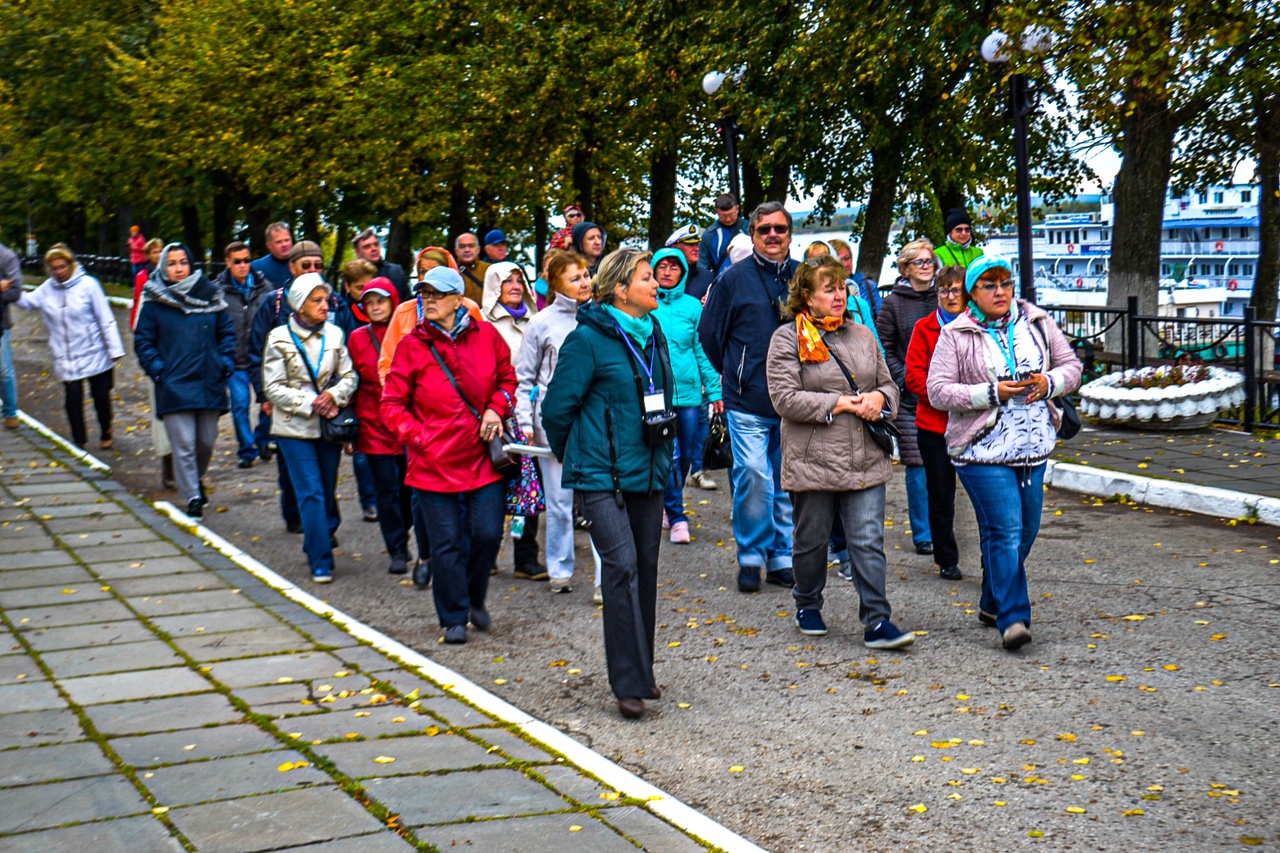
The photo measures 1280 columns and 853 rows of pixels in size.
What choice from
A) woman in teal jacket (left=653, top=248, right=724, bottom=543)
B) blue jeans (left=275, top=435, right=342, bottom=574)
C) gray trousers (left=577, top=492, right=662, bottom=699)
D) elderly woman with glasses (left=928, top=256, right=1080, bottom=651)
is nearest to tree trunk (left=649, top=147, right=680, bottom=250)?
woman in teal jacket (left=653, top=248, right=724, bottom=543)

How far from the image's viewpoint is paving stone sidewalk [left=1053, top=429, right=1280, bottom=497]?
1102cm

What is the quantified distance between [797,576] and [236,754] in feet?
9.94

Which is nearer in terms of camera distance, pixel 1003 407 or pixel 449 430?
pixel 1003 407

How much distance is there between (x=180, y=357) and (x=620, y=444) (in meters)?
5.34

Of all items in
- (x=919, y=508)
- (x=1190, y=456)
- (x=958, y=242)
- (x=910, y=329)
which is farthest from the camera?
(x=1190, y=456)

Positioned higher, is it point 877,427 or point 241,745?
point 877,427

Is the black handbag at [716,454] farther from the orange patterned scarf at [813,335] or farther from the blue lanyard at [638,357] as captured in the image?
the blue lanyard at [638,357]

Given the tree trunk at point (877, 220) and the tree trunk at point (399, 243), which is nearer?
the tree trunk at point (877, 220)

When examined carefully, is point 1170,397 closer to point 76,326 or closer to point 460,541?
point 460,541

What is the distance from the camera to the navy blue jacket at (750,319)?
27.2 feet

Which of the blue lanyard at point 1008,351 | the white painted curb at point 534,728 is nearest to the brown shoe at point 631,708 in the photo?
the white painted curb at point 534,728

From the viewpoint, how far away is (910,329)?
29.6ft

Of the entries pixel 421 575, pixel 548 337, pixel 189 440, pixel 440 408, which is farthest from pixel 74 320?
pixel 440 408

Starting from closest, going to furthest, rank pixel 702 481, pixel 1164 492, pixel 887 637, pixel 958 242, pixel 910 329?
pixel 887 637 → pixel 910 329 → pixel 1164 492 → pixel 702 481 → pixel 958 242
